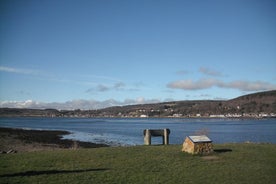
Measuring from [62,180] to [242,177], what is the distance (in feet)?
18.8

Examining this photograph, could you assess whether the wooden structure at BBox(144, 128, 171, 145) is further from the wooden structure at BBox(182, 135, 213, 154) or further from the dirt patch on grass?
the dirt patch on grass

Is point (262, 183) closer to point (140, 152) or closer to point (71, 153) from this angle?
point (140, 152)

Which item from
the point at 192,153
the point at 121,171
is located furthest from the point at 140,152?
the point at 121,171

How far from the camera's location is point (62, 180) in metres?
10.4

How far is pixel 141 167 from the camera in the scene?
12641 millimetres

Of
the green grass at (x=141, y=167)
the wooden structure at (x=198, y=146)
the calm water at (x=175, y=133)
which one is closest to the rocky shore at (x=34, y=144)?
the calm water at (x=175, y=133)

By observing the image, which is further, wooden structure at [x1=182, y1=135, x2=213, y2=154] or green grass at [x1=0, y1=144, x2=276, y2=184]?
wooden structure at [x1=182, y1=135, x2=213, y2=154]

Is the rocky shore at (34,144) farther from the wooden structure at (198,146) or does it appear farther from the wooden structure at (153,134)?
the wooden structure at (198,146)

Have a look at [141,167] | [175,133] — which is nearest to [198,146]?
[141,167]

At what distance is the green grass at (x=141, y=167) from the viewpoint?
35.2ft

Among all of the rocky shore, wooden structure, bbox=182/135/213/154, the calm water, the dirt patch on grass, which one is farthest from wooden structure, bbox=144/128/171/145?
the rocky shore

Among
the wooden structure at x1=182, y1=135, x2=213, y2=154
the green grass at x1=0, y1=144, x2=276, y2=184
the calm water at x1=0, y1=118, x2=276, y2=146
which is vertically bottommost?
the calm water at x1=0, y1=118, x2=276, y2=146

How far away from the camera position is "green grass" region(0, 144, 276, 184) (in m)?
10.7

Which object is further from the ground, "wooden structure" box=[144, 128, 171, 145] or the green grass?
"wooden structure" box=[144, 128, 171, 145]
